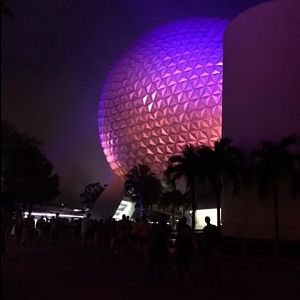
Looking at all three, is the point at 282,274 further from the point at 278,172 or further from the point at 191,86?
the point at 191,86

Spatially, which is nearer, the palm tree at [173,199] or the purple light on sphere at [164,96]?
the purple light on sphere at [164,96]

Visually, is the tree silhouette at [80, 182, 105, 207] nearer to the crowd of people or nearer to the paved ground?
the crowd of people

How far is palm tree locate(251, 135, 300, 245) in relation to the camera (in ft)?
78.3

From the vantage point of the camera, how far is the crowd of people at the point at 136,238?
39.3 feet

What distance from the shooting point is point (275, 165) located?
23.8 metres

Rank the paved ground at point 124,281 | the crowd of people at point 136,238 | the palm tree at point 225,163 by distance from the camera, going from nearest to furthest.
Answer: the paved ground at point 124,281
the crowd of people at point 136,238
the palm tree at point 225,163

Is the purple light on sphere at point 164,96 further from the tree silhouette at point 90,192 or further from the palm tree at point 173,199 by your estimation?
the tree silhouette at point 90,192

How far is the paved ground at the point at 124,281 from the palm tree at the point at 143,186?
29581 millimetres

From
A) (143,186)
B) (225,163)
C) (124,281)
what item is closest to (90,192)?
(143,186)

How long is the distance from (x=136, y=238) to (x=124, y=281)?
22.8 ft

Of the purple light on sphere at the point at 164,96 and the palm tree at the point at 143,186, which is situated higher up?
the purple light on sphere at the point at 164,96

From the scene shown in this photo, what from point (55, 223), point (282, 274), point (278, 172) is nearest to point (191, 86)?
point (278, 172)

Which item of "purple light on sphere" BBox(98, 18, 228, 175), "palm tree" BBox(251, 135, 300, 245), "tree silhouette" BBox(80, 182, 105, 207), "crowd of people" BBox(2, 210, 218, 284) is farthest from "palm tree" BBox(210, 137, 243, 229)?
"tree silhouette" BBox(80, 182, 105, 207)

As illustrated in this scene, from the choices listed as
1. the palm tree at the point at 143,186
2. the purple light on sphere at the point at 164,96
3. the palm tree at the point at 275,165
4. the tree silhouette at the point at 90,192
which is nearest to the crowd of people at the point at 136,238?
the palm tree at the point at 275,165
